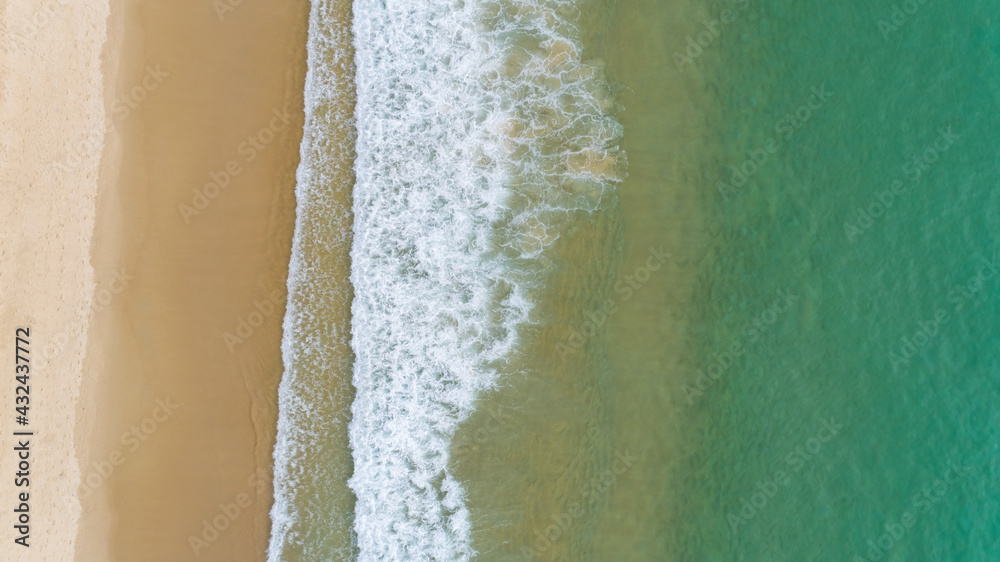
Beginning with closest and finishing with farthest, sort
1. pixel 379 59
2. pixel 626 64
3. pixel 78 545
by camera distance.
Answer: pixel 78 545
pixel 379 59
pixel 626 64

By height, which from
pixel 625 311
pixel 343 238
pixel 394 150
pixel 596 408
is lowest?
pixel 596 408

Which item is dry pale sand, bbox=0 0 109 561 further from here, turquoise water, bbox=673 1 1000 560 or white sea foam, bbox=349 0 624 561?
turquoise water, bbox=673 1 1000 560

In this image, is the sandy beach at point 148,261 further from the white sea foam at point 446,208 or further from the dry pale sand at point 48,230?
the white sea foam at point 446,208

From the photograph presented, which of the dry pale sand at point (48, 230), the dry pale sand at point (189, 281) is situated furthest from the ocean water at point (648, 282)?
the dry pale sand at point (48, 230)

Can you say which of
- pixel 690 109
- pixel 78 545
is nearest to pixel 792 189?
pixel 690 109

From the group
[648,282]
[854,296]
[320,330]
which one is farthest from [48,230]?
[854,296]

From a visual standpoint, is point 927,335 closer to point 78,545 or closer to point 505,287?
point 505,287

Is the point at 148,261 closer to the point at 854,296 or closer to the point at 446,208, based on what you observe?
the point at 446,208
